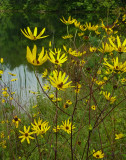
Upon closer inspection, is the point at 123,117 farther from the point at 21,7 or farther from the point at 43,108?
the point at 21,7

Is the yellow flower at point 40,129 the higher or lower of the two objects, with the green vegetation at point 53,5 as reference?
lower

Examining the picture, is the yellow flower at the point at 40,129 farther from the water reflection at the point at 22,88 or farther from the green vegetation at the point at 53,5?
the green vegetation at the point at 53,5

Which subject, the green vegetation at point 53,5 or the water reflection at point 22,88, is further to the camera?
the green vegetation at point 53,5

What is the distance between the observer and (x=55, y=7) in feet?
80.4

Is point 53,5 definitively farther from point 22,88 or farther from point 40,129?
point 40,129

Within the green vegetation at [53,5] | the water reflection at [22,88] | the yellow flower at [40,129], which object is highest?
the green vegetation at [53,5]

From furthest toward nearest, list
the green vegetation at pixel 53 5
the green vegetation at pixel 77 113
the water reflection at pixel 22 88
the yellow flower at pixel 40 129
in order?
the green vegetation at pixel 53 5 → the water reflection at pixel 22 88 → the yellow flower at pixel 40 129 → the green vegetation at pixel 77 113

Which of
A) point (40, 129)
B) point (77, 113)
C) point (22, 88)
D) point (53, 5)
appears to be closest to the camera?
point (40, 129)

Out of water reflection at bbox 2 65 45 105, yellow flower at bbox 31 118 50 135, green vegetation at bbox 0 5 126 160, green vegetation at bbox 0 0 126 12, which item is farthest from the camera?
green vegetation at bbox 0 0 126 12

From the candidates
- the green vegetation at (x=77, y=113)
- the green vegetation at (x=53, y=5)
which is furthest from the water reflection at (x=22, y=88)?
the green vegetation at (x=53, y=5)

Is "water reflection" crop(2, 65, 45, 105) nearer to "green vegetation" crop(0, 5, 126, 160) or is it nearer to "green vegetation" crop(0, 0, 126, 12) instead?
"green vegetation" crop(0, 5, 126, 160)

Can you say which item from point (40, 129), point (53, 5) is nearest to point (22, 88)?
point (40, 129)

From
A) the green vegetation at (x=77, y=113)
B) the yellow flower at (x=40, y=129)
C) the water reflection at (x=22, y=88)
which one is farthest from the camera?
the water reflection at (x=22, y=88)

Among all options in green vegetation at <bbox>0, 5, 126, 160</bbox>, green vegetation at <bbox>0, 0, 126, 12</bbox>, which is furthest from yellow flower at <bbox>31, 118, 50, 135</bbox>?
green vegetation at <bbox>0, 0, 126, 12</bbox>
